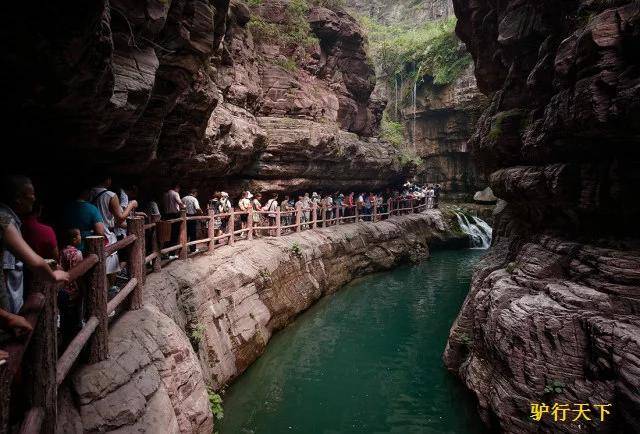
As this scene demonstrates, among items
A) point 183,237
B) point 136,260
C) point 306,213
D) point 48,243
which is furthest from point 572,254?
point 306,213

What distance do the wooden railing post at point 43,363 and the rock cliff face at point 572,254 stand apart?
6130mm

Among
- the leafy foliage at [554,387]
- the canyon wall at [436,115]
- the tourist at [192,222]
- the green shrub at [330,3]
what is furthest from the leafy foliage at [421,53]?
the leafy foliage at [554,387]

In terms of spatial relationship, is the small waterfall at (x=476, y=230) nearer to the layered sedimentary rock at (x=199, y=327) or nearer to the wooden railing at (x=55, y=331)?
the layered sedimentary rock at (x=199, y=327)

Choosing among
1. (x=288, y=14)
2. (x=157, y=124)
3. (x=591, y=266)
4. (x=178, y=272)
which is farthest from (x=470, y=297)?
(x=288, y=14)

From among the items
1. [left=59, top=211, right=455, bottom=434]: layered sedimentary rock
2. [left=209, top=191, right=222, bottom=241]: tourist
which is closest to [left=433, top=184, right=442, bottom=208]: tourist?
[left=59, top=211, right=455, bottom=434]: layered sedimentary rock

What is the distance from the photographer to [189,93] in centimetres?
793

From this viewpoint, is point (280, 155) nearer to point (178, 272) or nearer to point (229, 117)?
point (229, 117)

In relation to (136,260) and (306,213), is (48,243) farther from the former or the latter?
(306,213)

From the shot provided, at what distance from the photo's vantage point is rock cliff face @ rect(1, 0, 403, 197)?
11.8ft

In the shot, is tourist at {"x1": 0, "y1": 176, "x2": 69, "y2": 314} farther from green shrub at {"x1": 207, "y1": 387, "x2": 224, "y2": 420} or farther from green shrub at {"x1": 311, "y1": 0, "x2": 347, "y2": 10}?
green shrub at {"x1": 311, "y1": 0, "x2": 347, "y2": 10}

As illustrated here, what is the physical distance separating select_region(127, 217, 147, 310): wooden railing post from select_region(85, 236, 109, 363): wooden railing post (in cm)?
138

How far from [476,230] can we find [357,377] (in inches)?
790

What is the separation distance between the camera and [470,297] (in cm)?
930

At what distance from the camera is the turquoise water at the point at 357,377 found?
7.13 meters
